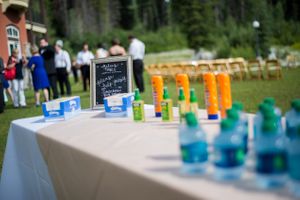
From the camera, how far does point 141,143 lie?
1.62m

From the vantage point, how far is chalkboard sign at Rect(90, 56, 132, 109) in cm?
297

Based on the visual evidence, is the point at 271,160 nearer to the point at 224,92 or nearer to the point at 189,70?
A: the point at 224,92

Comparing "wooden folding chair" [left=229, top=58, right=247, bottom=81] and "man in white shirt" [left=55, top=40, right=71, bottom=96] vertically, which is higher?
"man in white shirt" [left=55, top=40, right=71, bottom=96]

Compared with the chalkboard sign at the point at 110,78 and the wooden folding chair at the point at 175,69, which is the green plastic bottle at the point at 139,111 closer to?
the chalkboard sign at the point at 110,78

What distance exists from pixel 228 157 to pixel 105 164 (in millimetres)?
563

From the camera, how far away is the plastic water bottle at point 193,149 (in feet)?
3.82

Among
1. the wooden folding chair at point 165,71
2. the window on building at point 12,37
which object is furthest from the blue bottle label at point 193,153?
the wooden folding chair at point 165,71

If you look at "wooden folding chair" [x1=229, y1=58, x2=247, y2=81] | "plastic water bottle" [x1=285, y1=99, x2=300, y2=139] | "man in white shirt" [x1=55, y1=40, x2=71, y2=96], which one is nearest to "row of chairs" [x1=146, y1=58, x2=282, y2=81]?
"wooden folding chair" [x1=229, y1=58, x2=247, y2=81]

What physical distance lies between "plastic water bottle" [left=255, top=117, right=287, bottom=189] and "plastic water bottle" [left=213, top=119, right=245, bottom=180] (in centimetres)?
8

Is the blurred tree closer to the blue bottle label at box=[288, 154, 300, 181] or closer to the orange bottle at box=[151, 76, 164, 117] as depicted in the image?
the orange bottle at box=[151, 76, 164, 117]

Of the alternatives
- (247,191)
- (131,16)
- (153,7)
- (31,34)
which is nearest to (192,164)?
(247,191)

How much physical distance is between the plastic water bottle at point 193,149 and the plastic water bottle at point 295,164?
0.30 m

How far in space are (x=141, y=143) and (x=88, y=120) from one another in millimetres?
846

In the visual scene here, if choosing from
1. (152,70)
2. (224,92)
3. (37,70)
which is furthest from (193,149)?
(152,70)
